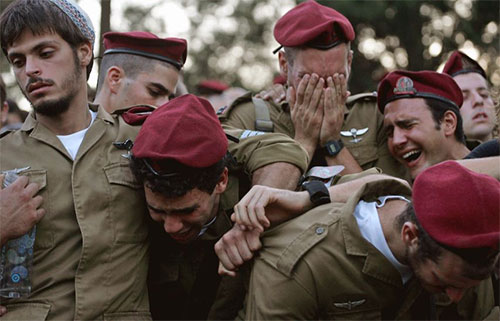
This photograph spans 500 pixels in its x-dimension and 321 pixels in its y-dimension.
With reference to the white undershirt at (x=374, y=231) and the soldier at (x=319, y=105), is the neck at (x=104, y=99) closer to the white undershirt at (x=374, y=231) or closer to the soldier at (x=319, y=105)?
the soldier at (x=319, y=105)

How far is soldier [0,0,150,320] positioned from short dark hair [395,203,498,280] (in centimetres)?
143

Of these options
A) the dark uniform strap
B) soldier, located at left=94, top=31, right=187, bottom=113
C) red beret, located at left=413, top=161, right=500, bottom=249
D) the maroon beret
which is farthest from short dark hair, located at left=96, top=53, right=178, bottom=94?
red beret, located at left=413, top=161, right=500, bottom=249

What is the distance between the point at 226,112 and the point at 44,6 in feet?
4.78

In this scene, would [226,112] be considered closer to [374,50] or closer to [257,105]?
[257,105]

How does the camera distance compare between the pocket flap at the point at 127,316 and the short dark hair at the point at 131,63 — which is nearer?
the pocket flap at the point at 127,316

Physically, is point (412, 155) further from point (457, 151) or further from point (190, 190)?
point (190, 190)

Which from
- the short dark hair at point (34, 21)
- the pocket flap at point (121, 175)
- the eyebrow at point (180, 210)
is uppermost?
the short dark hair at point (34, 21)

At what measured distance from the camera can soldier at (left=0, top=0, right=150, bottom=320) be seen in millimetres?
3299

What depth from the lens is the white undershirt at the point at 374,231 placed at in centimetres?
313

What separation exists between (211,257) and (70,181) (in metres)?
0.90

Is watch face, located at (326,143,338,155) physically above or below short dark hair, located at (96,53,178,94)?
below

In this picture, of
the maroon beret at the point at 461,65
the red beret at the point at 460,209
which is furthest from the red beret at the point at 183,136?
the maroon beret at the point at 461,65

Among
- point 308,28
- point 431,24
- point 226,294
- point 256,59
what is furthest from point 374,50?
point 226,294

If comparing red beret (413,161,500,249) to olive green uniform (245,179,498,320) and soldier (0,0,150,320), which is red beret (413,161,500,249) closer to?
olive green uniform (245,179,498,320)
